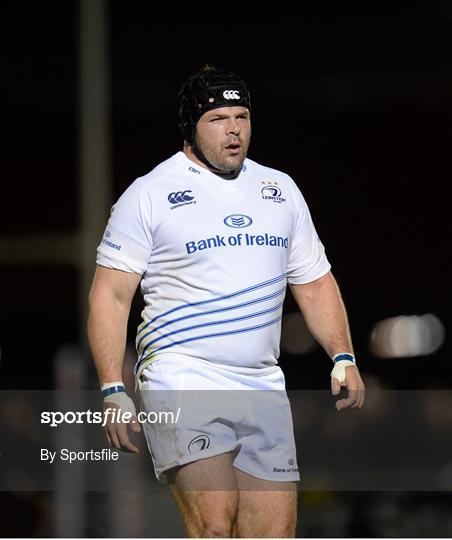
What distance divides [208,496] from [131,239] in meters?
0.92

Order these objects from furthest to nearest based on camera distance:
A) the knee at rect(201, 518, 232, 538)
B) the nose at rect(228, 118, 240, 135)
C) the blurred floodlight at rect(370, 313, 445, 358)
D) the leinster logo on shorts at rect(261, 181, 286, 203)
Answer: the blurred floodlight at rect(370, 313, 445, 358) → the leinster logo on shorts at rect(261, 181, 286, 203) → the nose at rect(228, 118, 240, 135) → the knee at rect(201, 518, 232, 538)

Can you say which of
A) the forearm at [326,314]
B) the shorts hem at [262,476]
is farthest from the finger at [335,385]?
the shorts hem at [262,476]

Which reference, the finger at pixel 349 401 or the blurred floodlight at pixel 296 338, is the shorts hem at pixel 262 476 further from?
the blurred floodlight at pixel 296 338

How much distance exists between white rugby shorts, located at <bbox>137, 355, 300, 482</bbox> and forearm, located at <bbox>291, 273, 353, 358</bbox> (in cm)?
25

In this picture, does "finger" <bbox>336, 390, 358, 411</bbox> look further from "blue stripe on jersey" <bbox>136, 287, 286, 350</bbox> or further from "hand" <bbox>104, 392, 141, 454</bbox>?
"hand" <bbox>104, 392, 141, 454</bbox>

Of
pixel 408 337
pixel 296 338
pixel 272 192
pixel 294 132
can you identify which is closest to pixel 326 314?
pixel 272 192

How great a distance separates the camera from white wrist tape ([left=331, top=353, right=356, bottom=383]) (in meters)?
5.07

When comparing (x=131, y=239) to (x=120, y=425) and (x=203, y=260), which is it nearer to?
(x=203, y=260)

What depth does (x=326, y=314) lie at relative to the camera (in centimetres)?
520

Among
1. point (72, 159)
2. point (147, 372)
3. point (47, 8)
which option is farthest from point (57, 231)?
point (147, 372)

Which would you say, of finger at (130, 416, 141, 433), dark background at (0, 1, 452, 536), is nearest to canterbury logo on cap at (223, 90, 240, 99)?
finger at (130, 416, 141, 433)

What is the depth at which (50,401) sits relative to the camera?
7.57m

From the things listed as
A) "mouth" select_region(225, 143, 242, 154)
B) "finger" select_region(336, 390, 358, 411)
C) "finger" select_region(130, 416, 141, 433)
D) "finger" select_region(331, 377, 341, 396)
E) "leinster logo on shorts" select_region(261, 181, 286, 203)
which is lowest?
"finger" select_region(130, 416, 141, 433)

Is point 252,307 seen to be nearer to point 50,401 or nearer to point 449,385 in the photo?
point 50,401
